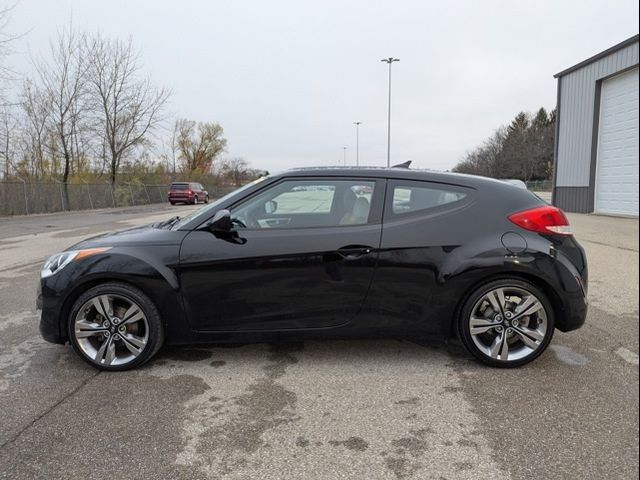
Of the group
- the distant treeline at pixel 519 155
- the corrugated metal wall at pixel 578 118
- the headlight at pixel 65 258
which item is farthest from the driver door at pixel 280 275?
the distant treeline at pixel 519 155

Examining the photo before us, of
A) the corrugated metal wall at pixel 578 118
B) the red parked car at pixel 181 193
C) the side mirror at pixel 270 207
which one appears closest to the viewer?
the side mirror at pixel 270 207

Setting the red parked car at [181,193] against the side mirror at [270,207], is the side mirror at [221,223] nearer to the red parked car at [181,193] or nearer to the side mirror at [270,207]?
the side mirror at [270,207]

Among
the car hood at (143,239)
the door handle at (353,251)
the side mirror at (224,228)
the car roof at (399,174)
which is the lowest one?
the door handle at (353,251)

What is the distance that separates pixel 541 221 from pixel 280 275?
6.59ft

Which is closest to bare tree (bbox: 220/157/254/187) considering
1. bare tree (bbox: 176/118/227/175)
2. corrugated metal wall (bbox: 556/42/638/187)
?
bare tree (bbox: 176/118/227/175)

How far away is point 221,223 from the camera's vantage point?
3428mm

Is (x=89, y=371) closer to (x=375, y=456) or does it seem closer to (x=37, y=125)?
(x=375, y=456)

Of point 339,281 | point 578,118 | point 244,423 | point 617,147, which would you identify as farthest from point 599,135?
point 244,423

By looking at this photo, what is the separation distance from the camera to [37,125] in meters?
29.3

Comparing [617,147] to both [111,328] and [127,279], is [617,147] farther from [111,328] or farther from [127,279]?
[111,328]

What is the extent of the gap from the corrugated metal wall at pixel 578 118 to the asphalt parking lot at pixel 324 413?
636 inches

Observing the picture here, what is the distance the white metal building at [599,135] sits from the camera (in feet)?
51.7

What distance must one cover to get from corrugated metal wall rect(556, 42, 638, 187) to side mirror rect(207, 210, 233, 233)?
1755cm

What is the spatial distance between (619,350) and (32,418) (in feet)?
14.5
